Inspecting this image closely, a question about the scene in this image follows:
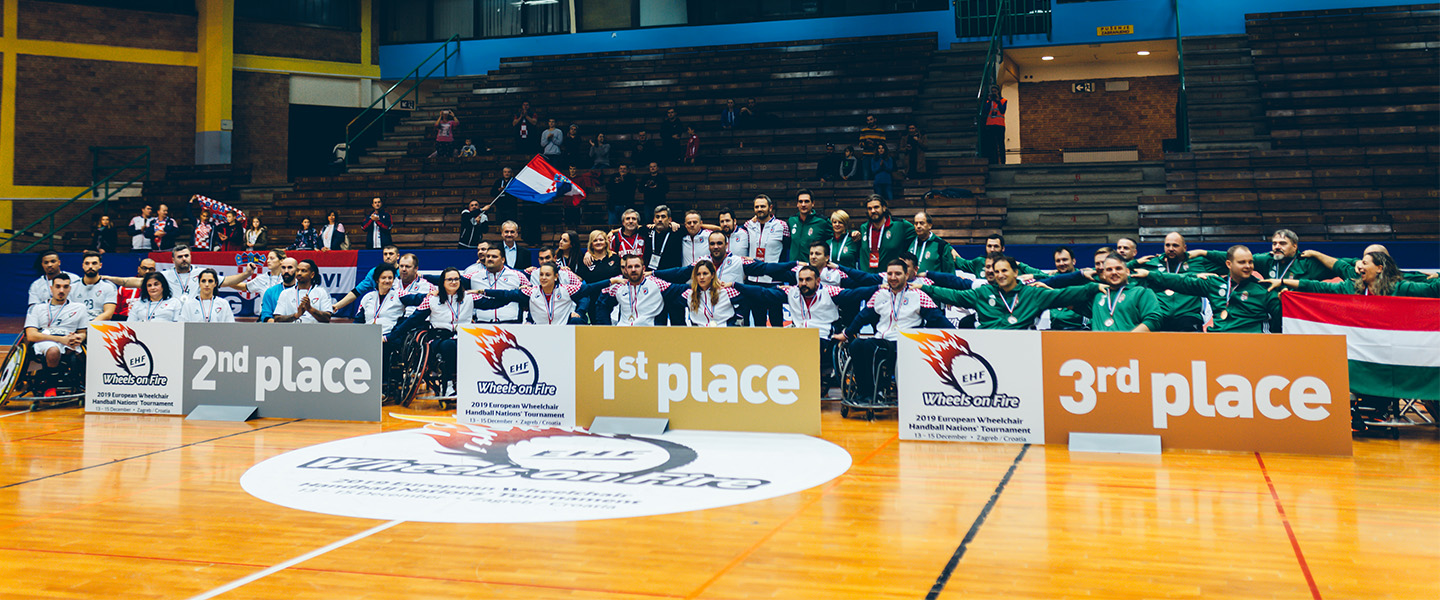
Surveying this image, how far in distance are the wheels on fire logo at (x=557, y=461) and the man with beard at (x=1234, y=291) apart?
4875 mm

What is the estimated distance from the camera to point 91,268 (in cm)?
1126

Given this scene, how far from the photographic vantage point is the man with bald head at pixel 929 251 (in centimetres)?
1118

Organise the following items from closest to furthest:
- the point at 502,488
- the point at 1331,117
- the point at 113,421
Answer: the point at 502,488 < the point at 113,421 < the point at 1331,117

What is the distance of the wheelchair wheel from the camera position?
10.3 meters

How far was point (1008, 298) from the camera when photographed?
927cm

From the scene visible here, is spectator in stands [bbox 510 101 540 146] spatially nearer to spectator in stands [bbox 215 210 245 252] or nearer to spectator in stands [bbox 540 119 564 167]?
spectator in stands [bbox 540 119 564 167]

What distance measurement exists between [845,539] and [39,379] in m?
10.1

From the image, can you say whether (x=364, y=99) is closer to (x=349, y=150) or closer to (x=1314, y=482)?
(x=349, y=150)

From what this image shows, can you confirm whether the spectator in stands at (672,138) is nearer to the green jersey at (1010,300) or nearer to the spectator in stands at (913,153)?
the spectator in stands at (913,153)

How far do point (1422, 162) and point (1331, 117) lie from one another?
247 centimetres

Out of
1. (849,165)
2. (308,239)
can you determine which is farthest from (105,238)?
(849,165)

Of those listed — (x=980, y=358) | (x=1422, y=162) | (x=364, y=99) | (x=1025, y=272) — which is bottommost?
(x=980, y=358)

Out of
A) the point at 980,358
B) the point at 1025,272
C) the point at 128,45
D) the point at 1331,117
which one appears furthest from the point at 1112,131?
the point at 128,45

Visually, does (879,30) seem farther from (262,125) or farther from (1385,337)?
(1385,337)
